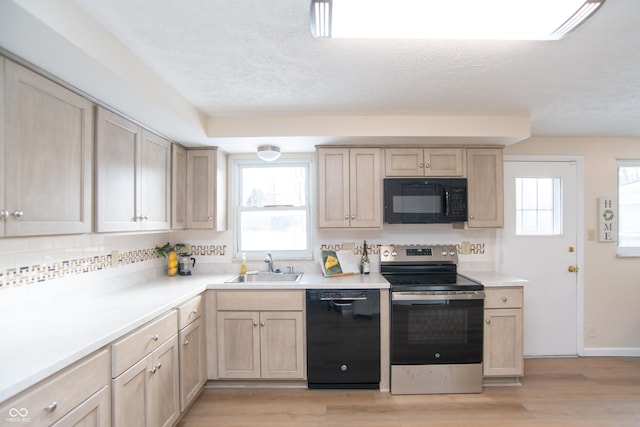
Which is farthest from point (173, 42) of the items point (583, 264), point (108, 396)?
point (583, 264)

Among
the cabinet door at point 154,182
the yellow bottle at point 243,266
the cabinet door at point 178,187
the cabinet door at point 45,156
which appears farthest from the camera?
the yellow bottle at point 243,266

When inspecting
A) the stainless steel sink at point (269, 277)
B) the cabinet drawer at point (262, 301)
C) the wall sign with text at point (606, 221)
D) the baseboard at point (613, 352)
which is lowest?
the baseboard at point (613, 352)

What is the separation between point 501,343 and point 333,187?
1885 millimetres

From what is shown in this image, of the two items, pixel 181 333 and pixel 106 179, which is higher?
pixel 106 179

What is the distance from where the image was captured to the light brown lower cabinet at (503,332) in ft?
8.04

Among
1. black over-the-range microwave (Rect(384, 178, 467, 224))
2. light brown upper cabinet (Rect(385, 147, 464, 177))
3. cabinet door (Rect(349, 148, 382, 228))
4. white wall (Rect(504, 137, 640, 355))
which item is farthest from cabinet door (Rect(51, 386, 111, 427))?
white wall (Rect(504, 137, 640, 355))

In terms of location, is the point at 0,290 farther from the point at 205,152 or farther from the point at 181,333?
the point at 205,152

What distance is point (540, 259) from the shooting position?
3.03 meters

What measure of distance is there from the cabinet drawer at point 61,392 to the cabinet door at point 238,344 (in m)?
1.13

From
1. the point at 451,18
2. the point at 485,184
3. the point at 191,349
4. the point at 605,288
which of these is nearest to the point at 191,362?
the point at 191,349

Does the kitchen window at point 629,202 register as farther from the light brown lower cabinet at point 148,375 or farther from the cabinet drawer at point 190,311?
the light brown lower cabinet at point 148,375

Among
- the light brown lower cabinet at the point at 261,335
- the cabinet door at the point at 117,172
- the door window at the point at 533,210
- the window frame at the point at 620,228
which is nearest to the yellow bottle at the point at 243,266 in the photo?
the light brown lower cabinet at the point at 261,335

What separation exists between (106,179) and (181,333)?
3.57ft

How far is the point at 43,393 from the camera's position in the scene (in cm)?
103
